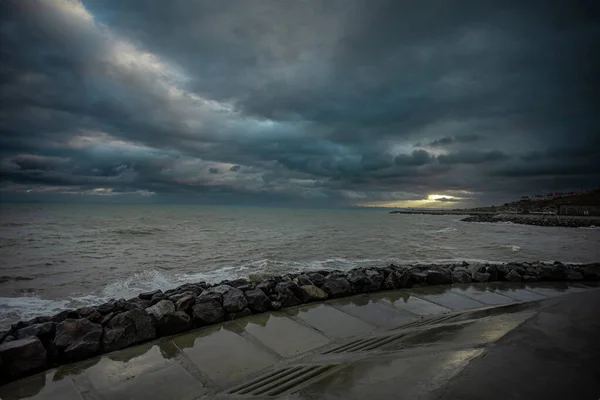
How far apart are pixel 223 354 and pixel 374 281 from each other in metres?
4.72

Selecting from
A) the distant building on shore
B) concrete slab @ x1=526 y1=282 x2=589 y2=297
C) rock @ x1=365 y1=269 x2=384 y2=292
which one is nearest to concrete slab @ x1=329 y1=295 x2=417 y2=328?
rock @ x1=365 y1=269 x2=384 y2=292

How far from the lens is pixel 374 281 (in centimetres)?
782

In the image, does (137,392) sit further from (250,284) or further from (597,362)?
(597,362)

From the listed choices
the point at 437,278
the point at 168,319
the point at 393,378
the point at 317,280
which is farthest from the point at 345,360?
the point at 437,278

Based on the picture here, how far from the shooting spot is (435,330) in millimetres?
4352

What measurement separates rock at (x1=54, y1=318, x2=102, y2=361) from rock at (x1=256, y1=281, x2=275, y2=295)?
3.29m

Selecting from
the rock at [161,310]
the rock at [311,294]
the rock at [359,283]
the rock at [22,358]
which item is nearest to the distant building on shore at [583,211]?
the rock at [359,283]

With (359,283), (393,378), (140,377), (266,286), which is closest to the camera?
(393,378)

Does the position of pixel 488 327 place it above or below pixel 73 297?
above

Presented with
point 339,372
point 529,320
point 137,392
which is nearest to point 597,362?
point 529,320

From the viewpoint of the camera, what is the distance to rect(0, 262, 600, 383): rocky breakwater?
423 cm

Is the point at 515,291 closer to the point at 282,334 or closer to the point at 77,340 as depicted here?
the point at 282,334

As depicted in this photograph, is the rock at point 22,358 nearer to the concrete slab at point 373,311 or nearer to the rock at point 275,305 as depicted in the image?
the rock at point 275,305

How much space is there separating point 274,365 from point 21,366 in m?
3.45
